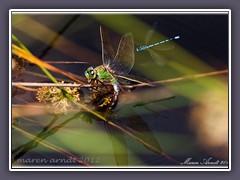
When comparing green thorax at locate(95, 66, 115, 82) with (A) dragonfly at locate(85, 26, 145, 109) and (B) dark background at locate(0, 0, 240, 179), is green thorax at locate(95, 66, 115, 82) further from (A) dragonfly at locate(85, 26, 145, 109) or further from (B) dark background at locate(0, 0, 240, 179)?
(B) dark background at locate(0, 0, 240, 179)

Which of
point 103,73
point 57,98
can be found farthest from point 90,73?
point 57,98

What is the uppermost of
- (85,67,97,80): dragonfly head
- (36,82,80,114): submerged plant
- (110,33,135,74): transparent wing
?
(110,33,135,74): transparent wing

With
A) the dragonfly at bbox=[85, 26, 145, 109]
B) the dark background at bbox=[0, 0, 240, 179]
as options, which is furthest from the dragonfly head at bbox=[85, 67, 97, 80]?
the dark background at bbox=[0, 0, 240, 179]

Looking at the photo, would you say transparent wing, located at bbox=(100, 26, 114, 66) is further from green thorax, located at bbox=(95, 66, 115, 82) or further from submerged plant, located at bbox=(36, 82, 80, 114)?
submerged plant, located at bbox=(36, 82, 80, 114)

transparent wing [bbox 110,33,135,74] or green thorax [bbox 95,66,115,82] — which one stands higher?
transparent wing [bbox 110,33,135,74]
